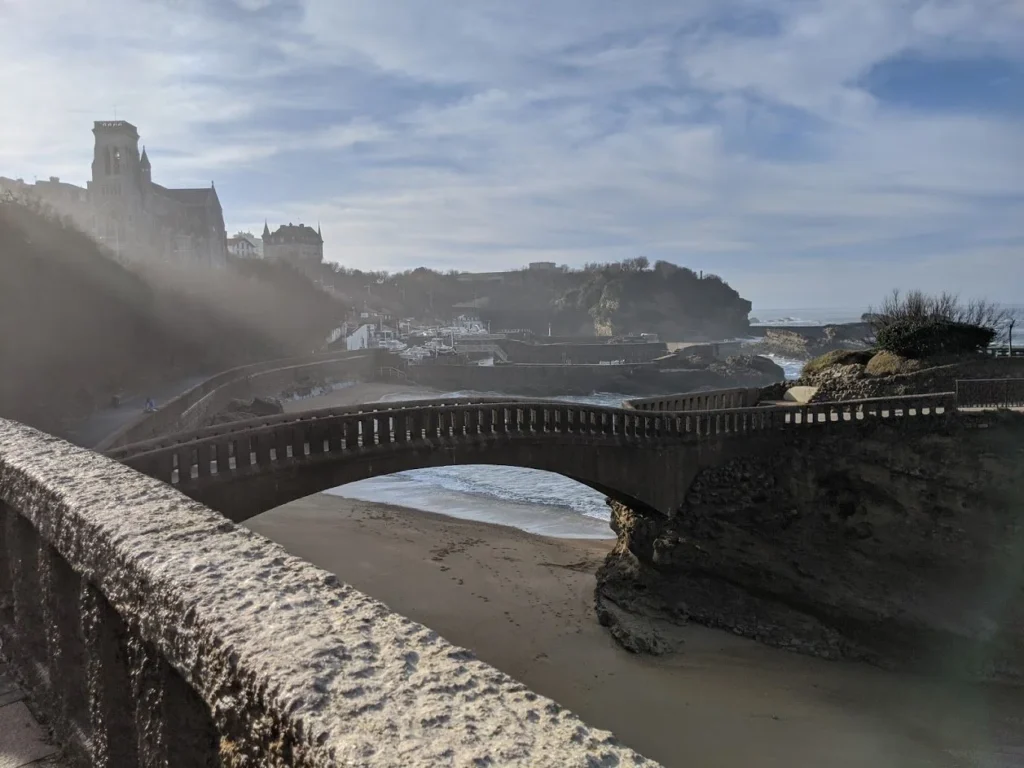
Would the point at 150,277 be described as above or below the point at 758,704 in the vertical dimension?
above

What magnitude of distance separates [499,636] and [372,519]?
33.3 feet

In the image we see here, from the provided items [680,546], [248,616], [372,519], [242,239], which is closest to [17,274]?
[372,519]

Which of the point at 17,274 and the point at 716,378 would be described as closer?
the point at 17,274

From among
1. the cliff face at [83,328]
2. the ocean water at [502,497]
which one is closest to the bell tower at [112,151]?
the cliff face at [83,328]

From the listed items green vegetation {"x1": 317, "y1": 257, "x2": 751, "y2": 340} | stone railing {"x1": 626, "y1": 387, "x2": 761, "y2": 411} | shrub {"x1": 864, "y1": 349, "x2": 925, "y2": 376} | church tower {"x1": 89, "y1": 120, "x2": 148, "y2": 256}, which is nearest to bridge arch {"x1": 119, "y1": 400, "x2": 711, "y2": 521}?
stone railing {"x1": 626, "y1": 387, "x2": 761, "y2": 411}

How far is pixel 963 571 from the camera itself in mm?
14477

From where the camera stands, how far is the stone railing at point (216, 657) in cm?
146

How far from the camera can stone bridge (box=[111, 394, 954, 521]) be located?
10.8 meters

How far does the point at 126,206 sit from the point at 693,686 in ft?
231

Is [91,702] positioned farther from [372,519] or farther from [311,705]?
[372,519]

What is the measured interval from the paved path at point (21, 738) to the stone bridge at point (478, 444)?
7.00 meters

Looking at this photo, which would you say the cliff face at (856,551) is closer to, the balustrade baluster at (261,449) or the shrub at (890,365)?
the shrub at (890,365)

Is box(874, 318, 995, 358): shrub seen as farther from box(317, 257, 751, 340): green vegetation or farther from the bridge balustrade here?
box(317, 257, 751, 340): green vegetation

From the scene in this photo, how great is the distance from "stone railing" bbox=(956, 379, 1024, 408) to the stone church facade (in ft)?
203
